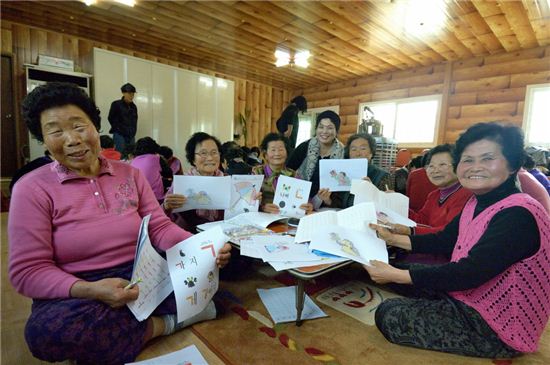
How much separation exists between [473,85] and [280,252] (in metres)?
5.64

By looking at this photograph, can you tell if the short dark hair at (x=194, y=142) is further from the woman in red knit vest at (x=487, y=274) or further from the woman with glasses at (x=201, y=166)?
the woman in red knit vest at (x=487, y=274)

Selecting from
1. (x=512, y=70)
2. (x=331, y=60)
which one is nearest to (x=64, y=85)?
(x=331, y=60)

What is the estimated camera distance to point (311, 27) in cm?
404

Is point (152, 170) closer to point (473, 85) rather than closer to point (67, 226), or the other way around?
point (67, 226)

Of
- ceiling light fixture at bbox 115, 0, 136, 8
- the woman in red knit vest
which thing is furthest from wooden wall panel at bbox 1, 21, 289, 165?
the woman in red knit vest

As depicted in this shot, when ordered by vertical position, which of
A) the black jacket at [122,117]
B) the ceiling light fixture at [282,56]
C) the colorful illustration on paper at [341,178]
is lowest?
the colorful illustration on paper at [341,178]

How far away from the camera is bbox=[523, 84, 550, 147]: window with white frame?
4.39 metres

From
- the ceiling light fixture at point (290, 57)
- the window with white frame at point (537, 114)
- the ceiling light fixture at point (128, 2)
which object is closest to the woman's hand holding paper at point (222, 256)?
the ceiling light fixture at point (128, 2)

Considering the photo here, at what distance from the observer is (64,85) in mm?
1083

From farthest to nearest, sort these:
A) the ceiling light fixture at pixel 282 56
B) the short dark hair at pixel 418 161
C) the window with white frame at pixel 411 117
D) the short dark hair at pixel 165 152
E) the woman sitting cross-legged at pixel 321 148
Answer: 1. the window with white frame at pixel 411 117
2. the ceiling light fixture at pixel 282 56
3. the short dark hair at pixel 418 161
4. the short dark hair at pixel 165 152
5. the woman sitting cross-legged at pixel 321 148

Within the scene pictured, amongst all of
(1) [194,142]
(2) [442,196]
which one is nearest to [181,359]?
(1) [194,142]

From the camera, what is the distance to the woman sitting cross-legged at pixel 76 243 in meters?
0.93

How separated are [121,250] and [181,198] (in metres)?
0.51

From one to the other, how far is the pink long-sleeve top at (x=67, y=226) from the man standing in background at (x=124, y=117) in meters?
3.35
